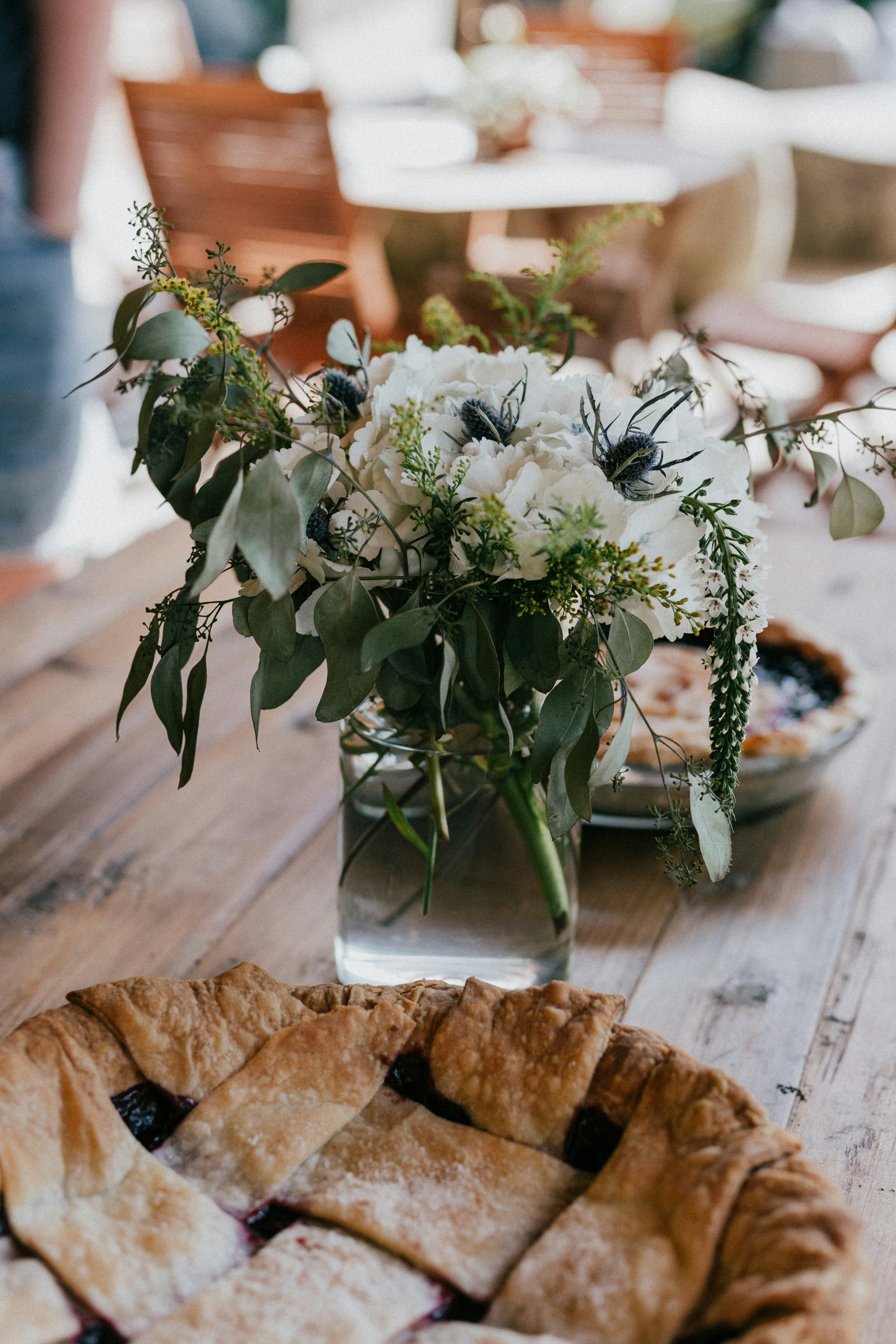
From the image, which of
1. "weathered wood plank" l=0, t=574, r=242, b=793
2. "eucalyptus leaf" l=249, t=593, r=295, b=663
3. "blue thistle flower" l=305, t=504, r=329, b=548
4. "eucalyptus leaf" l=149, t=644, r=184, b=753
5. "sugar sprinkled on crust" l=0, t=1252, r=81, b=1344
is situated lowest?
"weathered wood plank" l=0, t=574, r=242, b=793

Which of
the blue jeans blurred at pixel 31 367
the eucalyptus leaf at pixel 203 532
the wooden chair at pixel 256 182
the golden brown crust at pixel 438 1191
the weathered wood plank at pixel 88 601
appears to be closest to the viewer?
the golden brown crust at pixel 438 1191

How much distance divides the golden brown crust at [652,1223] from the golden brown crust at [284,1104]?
13 cm

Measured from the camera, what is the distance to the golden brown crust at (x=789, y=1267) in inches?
17.4

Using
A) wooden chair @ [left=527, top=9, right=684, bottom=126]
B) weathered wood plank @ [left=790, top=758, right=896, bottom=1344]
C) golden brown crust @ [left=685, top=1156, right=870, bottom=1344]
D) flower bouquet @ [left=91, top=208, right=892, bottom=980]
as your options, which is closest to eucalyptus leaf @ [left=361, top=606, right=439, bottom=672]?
flower bouquet @ [left=91, top=208, right=892, bottom=980]

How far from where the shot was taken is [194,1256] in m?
0.54

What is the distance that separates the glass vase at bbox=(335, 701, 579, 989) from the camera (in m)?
0.76

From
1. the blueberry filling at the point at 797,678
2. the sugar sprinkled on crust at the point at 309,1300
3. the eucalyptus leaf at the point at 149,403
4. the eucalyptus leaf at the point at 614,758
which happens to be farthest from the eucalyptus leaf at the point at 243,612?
the blueberry filling at the point at 797,678

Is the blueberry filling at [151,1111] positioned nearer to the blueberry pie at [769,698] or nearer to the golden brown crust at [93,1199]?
the golden brown crust at [93,1199]

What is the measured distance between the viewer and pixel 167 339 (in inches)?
25.6

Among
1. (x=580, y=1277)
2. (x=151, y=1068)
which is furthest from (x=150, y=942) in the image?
(x=580, y=1277)

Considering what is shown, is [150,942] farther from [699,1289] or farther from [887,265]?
[887,265]

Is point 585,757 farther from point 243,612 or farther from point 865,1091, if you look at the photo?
point 865,1091

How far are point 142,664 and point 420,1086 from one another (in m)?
0.30

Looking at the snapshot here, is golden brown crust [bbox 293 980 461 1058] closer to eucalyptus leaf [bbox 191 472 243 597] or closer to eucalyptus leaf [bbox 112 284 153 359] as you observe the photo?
eucalyptus leaf [bbox 191 472 243 597]
